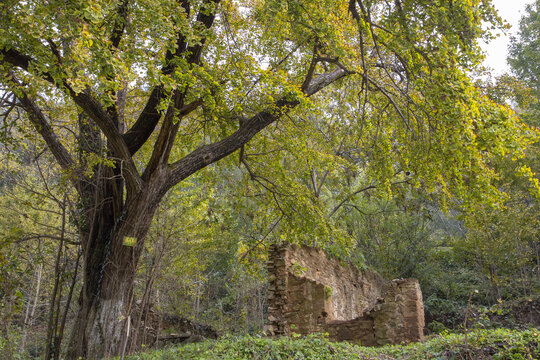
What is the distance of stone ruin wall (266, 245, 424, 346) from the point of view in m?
9.05

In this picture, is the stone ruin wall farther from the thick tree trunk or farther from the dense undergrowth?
the thick tree trunk

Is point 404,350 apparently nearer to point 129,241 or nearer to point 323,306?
point 323,306

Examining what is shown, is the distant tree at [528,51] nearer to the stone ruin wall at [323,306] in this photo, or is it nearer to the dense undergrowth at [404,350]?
the stone ruin wall at [323,306]

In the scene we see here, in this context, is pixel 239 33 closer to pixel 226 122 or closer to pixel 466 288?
pixel 226 122

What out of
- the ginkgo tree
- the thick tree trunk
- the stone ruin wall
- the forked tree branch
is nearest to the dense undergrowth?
the thick tree trunk

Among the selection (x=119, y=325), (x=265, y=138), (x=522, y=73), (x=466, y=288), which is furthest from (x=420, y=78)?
(x=522, y=73)

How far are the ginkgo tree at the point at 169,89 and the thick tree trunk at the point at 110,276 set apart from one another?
2 centimetres

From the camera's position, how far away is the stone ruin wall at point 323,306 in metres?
9.05

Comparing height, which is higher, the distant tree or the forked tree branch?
the distant tree

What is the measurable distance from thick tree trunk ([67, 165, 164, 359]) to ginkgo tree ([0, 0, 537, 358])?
0.02 metres

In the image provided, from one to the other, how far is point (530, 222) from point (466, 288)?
551 centimetres

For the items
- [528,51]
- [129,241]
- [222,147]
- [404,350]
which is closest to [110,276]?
[129,241]

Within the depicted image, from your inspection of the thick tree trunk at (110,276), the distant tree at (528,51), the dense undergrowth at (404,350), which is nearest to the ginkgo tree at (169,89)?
the thick tree trunk at (110,276)

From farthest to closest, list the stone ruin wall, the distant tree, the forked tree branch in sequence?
the distant tree, the stone ruin wall, the forked tree branch
